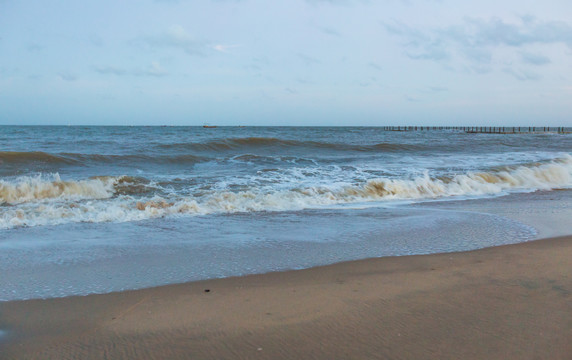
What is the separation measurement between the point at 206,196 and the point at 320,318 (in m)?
6.49

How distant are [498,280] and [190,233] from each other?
4.06 metres

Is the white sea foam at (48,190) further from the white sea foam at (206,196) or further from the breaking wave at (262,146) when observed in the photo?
the breaking wave at (262,146)

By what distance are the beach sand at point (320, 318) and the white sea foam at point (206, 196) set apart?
421cm

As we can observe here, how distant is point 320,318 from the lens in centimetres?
315

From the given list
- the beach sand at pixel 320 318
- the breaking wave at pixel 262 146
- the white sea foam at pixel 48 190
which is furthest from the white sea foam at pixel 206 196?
the breaking wave at pixel 262 146

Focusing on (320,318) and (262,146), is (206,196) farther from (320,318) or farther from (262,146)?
(262,146)

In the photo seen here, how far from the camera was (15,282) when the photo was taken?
409 cm

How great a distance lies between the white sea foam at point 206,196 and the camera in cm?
762

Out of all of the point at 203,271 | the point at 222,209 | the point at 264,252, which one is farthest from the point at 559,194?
the point at 203,271

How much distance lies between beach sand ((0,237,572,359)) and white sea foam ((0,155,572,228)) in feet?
13.8

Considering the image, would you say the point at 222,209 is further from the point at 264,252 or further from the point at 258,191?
the point at 264,252

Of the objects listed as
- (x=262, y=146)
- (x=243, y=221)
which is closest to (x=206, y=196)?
(x=243, y=221)

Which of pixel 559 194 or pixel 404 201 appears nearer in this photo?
pixel 404 201

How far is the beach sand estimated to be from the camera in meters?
2.70
